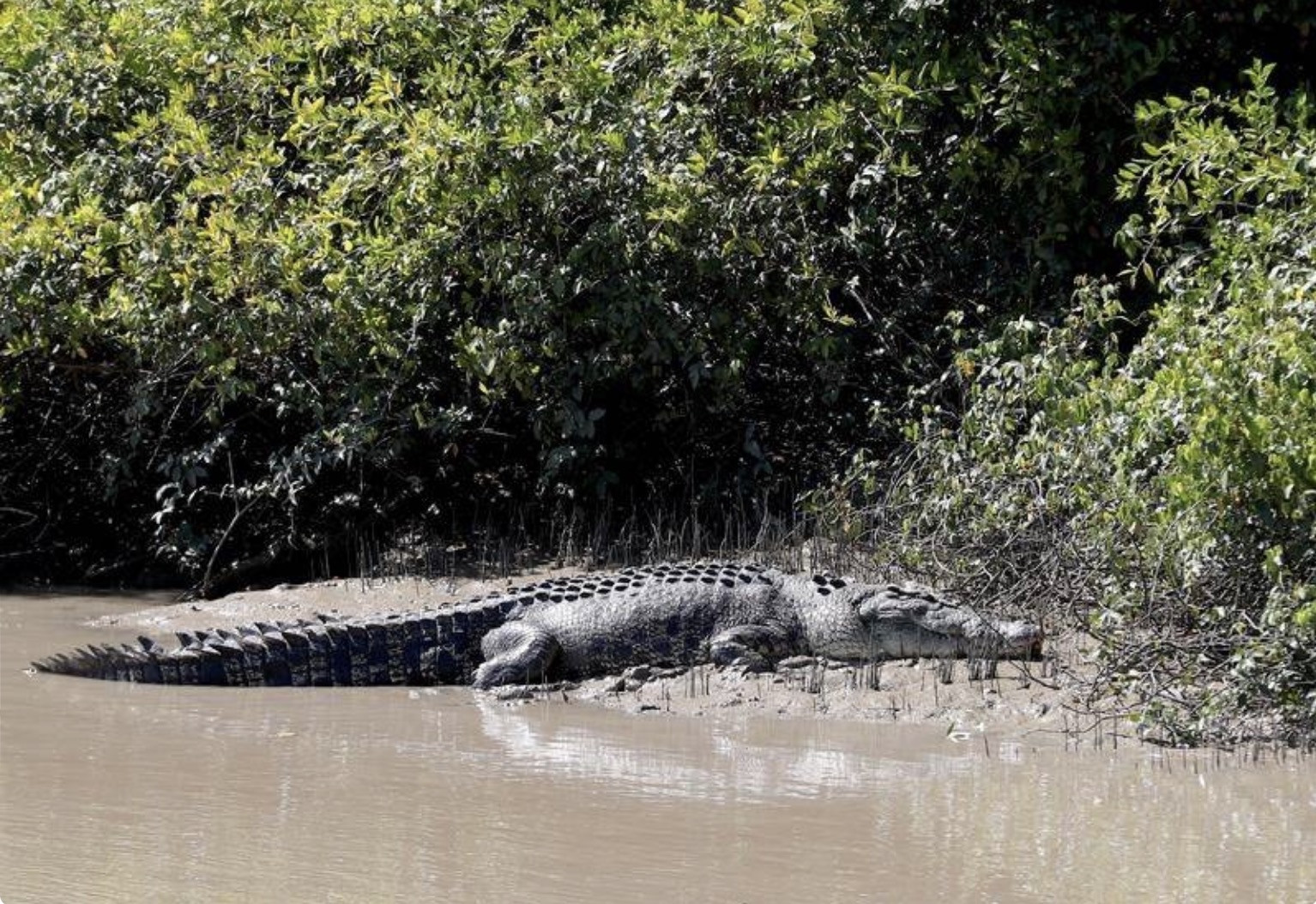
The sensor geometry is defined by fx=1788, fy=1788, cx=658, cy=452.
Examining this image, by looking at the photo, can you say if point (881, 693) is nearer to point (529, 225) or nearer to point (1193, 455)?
point (1193, 455)

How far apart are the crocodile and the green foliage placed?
0.61m

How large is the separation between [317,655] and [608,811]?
305cm

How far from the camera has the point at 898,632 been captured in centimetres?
798

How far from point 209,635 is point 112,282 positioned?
3.35m

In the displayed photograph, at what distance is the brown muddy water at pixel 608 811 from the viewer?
4.53 m

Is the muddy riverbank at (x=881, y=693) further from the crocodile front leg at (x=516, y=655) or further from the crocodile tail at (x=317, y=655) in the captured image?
the crocodile tail at (x=317, y=655)

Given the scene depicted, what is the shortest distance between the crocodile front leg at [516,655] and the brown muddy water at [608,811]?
2.13 ft

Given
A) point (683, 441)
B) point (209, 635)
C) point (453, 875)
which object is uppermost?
point (683, 441)

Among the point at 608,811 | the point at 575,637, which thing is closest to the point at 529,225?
the point at 575,637

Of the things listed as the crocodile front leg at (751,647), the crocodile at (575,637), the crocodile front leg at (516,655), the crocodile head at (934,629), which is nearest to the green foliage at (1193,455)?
the crocodile head at (934,629)

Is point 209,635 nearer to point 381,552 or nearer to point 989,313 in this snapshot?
point 381,552

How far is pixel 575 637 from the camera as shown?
8141mm

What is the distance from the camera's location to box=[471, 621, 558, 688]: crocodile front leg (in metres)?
7.93

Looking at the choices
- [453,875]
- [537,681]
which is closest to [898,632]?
[537,681]
